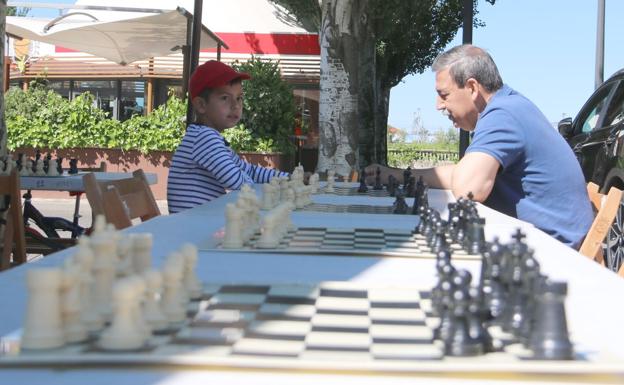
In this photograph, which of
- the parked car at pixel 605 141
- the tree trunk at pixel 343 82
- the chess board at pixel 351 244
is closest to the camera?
the chess board at pixel 351 244

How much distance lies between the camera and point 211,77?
4.43m

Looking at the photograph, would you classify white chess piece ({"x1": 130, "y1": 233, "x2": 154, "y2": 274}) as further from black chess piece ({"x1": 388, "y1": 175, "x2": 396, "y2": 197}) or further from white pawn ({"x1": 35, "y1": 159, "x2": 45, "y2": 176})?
white pawn ({"x1": 35, "y1": 159, "x2": 45, "y2": 176})

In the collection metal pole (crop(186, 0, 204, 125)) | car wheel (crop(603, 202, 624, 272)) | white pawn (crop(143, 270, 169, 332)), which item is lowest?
car wheel (crop(603, 202, 624, 272))

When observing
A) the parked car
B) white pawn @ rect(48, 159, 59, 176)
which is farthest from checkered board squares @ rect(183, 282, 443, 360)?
white pawn @ rect(48, 159, 59, 176)

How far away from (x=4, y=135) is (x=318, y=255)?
323 centimetres

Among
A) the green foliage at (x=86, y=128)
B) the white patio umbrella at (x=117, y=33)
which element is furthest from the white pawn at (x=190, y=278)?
the green foliage at (x=86, y=128)

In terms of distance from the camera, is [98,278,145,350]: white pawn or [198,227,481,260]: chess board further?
[198,227,481,260]: chess board

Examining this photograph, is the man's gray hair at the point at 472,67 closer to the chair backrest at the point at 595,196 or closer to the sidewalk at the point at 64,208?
the chair backrest at the point at 595,196

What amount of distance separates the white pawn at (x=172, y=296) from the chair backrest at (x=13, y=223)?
2.52 m

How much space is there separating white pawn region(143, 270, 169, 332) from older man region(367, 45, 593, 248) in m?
2.23

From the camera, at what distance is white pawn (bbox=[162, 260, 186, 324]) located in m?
1.46

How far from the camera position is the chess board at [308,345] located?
121 cm

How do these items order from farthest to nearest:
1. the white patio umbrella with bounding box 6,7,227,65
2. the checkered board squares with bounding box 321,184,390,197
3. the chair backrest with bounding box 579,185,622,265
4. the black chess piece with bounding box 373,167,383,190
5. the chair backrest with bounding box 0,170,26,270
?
1. the white patio umbrella with bounding box 6,7,227,65
2. the black chess piece with bounding box 373,167,383,190
3. the checkered board squares with bounding box 321,184,390,197
4. the chair backrest with bounding box 0,170,26,270
5. the chair backrest with bounding box 579,185,622,265

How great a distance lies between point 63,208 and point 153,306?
1205 cm
